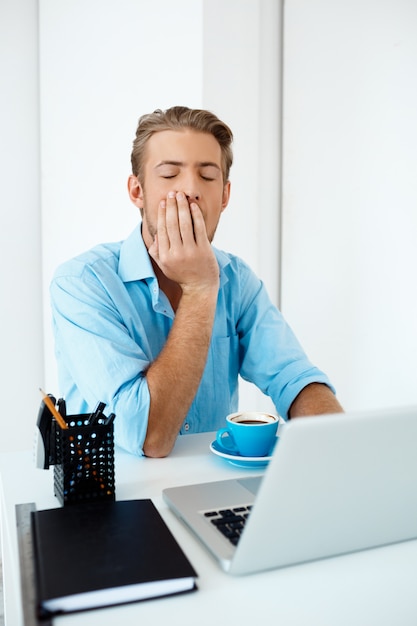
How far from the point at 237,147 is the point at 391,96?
1.85 ft

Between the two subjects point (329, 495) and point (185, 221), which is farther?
point (185, 221)

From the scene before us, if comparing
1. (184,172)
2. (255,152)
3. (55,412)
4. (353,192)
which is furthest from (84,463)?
(255,152)

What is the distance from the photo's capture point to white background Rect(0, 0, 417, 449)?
1703mm

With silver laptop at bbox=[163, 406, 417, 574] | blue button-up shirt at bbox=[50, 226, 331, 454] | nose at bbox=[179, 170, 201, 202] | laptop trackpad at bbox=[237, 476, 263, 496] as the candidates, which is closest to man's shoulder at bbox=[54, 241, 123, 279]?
blue button-up shirt at bbox=[50, 226, 331, 454]

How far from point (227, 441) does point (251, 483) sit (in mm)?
192

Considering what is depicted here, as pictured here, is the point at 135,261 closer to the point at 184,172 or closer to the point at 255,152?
the point at 184,172

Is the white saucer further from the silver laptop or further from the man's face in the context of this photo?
the man's face

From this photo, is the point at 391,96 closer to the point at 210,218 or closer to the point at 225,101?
the point at 225,101

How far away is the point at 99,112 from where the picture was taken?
223cm

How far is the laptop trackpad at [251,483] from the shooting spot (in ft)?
2.57

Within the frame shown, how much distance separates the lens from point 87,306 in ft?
3.77

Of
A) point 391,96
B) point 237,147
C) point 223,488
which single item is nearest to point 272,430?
point 223,488

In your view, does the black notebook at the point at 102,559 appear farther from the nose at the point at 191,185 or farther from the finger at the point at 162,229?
the nose at the point at 191,185

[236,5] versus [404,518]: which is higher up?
[236,5]
